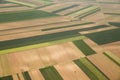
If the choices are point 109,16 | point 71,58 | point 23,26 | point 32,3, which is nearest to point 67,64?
point 71,58

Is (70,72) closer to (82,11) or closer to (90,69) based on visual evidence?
(90,69)

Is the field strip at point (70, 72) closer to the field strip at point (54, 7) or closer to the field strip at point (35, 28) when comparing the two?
the field strip at point (35, 28)

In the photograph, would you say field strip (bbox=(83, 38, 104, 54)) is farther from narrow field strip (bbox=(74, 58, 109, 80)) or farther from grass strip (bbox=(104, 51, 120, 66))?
narrow field strip (bbox=(74, 58, 109, 80))

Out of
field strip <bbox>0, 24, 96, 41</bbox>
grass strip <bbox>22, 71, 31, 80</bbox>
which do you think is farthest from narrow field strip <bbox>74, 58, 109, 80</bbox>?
field strip <bbox>0, 24, 96, 41</bbox>

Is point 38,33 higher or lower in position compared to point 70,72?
higher

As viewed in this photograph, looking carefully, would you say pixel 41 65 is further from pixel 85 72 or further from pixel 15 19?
pixel 15 19

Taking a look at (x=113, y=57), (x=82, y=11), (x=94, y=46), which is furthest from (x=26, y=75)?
(x=82, y=11)

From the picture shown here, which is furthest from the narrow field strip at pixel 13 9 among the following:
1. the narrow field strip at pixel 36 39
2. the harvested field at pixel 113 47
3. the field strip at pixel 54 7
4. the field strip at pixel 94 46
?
the harvested field at pixel 113 47

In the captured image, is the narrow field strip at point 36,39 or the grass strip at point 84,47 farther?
the narrow field strip at point 36,39
